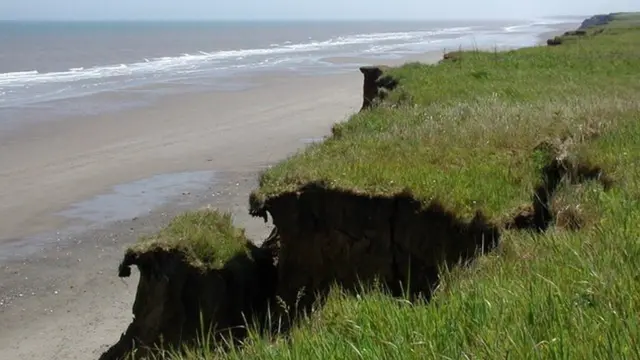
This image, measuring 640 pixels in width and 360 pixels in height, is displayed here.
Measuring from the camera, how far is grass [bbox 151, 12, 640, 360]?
3.12 meters

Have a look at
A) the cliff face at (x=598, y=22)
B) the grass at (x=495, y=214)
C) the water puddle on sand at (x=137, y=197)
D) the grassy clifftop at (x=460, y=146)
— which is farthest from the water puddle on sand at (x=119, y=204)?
the cliff face at (x=598, y=22)

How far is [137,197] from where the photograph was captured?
17.9m

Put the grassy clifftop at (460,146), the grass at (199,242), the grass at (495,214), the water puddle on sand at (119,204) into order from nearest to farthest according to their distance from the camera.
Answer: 1. the grass at (495,214)
2. the grassy clifftop at (460,146)
3. the grass at (199,242)
4. the water puddle on sand at (119,204)

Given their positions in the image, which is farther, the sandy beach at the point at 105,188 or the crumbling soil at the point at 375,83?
the crumbling soil at the point at 375,83

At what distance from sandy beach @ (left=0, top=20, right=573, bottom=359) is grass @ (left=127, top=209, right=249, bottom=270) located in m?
2.97

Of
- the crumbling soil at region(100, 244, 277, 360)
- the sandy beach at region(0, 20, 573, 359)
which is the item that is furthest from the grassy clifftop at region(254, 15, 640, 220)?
the sandy beach at region(0, 20, 573, 359)

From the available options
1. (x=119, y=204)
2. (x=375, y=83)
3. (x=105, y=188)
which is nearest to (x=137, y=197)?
(x=119, y=204)

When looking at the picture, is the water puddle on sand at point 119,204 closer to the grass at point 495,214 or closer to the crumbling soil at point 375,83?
the crumbling soil at point 375,83

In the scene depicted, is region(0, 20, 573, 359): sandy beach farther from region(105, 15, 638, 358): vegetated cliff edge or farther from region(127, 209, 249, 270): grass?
region(105, 15, 638, 358): vegetated cliff edge

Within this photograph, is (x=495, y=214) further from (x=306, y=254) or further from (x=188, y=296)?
(x=188, y=296)

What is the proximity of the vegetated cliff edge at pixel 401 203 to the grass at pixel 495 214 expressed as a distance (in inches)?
1.2

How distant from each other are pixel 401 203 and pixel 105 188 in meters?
13.3

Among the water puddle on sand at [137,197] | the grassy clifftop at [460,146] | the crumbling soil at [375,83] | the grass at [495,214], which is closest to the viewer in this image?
the grass at [495,214]

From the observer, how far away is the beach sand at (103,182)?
1135 centimetres
